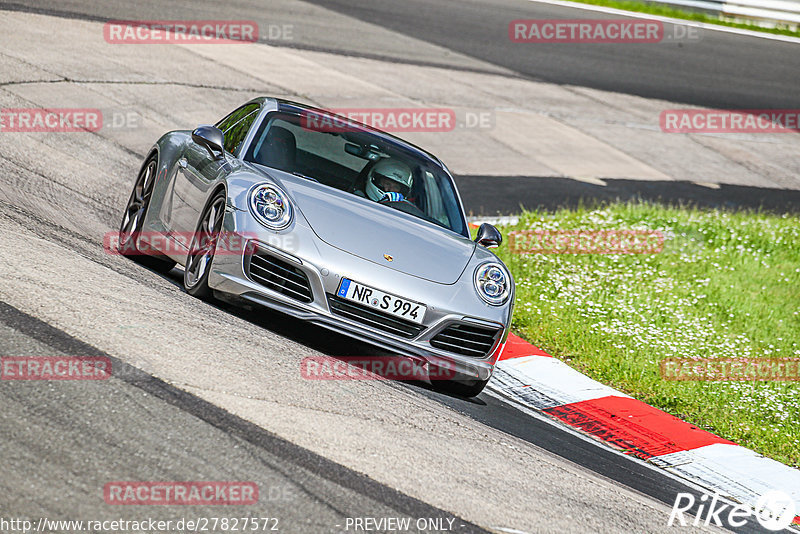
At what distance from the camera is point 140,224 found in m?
6.99

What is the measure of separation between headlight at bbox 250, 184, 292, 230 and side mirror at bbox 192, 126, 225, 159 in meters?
0.74

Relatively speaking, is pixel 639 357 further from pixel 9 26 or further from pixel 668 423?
pixel 9 26

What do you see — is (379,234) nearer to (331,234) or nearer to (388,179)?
(331,234)

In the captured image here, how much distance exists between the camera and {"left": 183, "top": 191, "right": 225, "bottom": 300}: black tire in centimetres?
568

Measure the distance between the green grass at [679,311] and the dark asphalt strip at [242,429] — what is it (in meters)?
3.38

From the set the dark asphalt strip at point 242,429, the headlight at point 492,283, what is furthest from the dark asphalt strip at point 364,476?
the headlight at point 492,283

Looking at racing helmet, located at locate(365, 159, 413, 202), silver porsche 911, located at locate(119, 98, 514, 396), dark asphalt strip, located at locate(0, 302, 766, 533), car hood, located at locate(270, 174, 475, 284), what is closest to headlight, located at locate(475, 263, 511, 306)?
silver porsche 911, located at locate(119, 98, 514, 396)

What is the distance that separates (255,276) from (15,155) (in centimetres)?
417

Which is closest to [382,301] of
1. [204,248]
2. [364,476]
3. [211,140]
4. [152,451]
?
[204,248]

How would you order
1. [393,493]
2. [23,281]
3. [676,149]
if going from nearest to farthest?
[393,493] < [23,281] < [676,149]

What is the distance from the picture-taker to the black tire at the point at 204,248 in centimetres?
568

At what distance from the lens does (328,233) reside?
18.4 feet

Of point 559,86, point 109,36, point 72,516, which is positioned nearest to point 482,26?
point 559,86

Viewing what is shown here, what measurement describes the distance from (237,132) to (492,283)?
2.18 m
